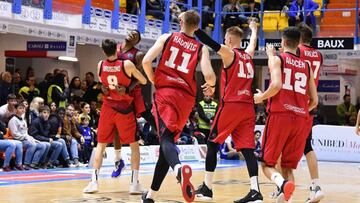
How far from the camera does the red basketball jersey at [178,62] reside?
25.0 feet

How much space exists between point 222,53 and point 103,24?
31.7ft

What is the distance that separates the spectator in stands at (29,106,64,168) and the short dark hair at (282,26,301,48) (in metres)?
7.87

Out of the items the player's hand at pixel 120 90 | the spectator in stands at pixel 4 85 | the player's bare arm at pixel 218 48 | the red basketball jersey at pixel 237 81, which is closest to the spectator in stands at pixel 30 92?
the spectator in stands at pixel 4 85

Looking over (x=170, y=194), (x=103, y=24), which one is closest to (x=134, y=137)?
(x=170, y=194)

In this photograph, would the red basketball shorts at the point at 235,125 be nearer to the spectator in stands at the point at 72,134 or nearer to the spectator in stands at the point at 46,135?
the spectator in stands at the point at 46,135

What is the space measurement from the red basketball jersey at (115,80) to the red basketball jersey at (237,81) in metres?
1.35

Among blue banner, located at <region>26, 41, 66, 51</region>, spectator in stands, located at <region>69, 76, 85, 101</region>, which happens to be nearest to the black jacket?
blue banner, located at <region>26, 41, 66, 51</region>

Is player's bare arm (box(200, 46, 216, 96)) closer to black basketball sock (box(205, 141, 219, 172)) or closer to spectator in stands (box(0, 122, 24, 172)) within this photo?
black basketball sock (box(205, 141, 219, 172))

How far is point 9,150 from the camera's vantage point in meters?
13.9

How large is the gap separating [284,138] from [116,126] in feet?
8.41

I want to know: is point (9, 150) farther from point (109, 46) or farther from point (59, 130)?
point (109, 46)

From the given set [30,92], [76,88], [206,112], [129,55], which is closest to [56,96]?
[30,92]

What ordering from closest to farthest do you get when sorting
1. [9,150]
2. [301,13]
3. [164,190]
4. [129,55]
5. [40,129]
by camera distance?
1. [129,55]
2. [164,190]
3. [9,150]
4. [40,129]
5. [301,13]

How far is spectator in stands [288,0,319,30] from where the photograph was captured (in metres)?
20.9
